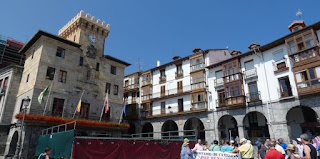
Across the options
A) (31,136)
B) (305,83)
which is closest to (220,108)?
(305,83)

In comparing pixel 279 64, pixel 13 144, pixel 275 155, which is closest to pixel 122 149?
pixel 275 155

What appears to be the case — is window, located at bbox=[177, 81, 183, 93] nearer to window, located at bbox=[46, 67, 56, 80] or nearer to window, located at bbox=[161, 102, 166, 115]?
window, located at bbox=[161, 102, 166, 115]

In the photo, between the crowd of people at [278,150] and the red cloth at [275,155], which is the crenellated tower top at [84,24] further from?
the red cloth at [275,155]

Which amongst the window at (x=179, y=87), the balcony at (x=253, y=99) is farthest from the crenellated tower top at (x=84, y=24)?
the balcony at (x=253, y=99)

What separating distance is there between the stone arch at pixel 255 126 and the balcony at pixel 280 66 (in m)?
5.76

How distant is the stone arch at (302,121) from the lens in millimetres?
21469

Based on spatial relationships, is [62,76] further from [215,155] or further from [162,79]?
[215,155]

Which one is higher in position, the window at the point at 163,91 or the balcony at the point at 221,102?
the window at the point at 163,91

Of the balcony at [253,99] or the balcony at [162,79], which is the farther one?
the balcony at [162,79]

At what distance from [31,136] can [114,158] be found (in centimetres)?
1238

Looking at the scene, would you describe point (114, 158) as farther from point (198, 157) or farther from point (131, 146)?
point (198, 157)

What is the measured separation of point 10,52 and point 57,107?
23262 millimetres

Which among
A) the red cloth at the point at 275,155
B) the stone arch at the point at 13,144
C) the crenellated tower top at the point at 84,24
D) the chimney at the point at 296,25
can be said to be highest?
the crenellated tower top at the point at 84,24

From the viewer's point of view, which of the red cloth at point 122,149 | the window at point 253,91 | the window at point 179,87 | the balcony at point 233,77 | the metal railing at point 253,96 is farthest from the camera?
the window at point 179,87
